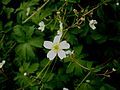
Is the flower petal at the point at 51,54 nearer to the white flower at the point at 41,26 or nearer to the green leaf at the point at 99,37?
the white flower at the point at 41,26

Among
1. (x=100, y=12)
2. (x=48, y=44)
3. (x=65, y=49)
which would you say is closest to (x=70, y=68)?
(x=65, y=49)

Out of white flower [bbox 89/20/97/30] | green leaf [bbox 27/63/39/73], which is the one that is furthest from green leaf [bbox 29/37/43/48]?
white flower [bbox 89/20/97/30]

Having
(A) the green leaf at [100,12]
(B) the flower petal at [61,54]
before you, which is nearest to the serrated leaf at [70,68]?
(B) the flower petal at [61,54]

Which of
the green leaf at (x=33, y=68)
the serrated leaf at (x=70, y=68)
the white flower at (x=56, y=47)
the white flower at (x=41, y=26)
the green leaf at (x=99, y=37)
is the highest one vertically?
the white flower at (x=41, y=26)

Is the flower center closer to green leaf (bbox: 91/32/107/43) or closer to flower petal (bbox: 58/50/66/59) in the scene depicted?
flower petal (bbox: 58/50/66/59)

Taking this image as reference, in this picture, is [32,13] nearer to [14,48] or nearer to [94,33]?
[14,48]

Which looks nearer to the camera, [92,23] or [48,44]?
[48,44]

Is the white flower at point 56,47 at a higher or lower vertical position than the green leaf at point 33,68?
higher

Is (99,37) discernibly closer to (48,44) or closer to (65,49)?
(65,49)
